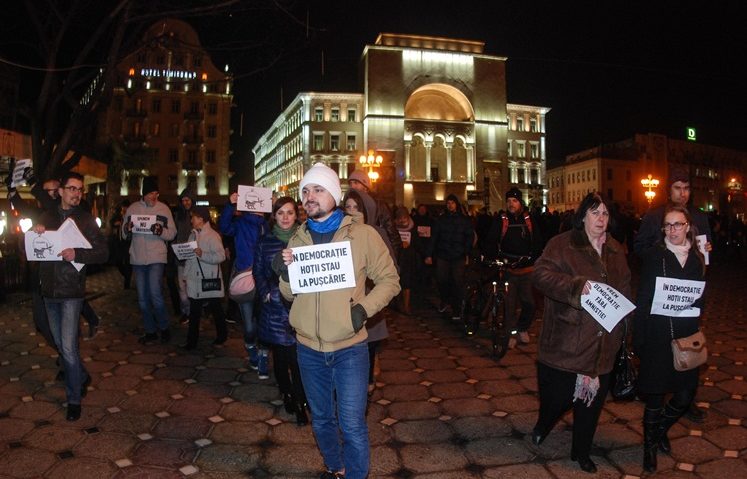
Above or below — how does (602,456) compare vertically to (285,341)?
below

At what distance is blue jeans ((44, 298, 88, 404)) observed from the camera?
4805 millimetres

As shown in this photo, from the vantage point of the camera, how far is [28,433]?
448 cm

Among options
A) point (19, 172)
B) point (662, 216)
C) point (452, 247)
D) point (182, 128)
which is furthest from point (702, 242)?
point (182, 128)

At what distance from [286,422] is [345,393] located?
1885mm

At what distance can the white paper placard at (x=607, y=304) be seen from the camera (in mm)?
3619

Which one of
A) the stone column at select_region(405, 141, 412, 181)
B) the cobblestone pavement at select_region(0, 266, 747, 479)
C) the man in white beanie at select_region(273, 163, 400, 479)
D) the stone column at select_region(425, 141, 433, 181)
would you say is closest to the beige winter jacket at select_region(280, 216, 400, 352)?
the man in white beanie at select_region(273, 163, 400, 479)

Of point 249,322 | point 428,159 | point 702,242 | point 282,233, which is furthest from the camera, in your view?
point 428,159

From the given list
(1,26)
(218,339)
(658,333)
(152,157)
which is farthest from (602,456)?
(152,157)

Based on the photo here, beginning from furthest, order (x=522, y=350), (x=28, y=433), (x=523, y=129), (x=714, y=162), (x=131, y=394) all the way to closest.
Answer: (x=714, y=162) → (x=523, y=129) → (x=522, y=350) → (x=131, y=394) → (x=28, y=433)

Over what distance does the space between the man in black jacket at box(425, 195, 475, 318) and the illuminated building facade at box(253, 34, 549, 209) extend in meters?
54.5

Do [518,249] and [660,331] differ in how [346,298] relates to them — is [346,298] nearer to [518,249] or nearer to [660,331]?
[660,331]

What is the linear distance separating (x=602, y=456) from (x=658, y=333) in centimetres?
108

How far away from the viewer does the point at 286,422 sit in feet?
15.9

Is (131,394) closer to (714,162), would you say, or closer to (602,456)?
(602,456)
